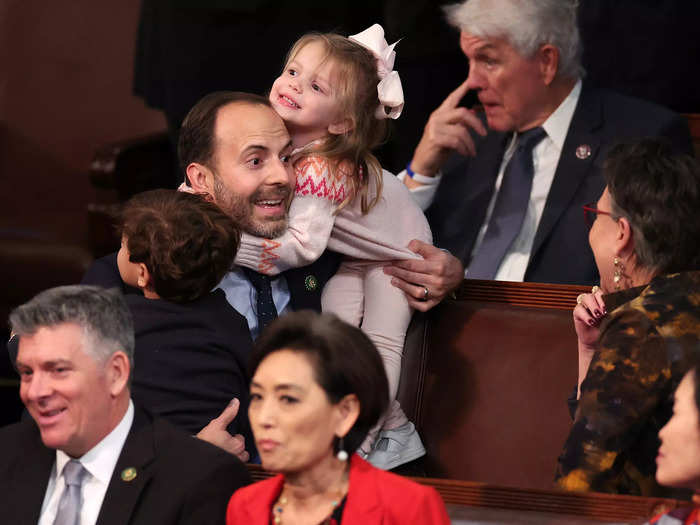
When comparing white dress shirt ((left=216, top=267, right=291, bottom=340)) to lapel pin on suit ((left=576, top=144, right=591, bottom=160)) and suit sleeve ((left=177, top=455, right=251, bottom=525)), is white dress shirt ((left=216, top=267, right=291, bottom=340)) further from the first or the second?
lapel pin on suit ((left=576, top=144, right=591, bottom=160))

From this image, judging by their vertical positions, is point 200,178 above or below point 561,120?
below

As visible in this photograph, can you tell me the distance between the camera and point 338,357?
2.03m

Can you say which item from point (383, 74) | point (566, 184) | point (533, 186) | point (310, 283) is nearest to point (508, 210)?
point (533, 186)

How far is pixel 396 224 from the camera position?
124 inches

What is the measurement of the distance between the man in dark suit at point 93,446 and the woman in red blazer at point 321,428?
5.5 inches

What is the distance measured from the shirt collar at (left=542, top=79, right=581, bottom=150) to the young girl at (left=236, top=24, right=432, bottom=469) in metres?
0.99

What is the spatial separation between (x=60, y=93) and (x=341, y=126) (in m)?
2.64

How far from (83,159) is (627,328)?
11.3 ft

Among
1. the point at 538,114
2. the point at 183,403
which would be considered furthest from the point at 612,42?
the point at 183,403

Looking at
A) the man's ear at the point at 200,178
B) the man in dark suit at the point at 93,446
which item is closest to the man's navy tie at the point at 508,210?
the man's ear at the point at 200,178

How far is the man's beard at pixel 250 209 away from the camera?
2.89 m

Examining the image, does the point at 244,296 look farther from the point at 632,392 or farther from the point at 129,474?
the point at 632,392

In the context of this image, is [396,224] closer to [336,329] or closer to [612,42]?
[336,329]

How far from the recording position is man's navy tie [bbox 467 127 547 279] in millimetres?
3834
